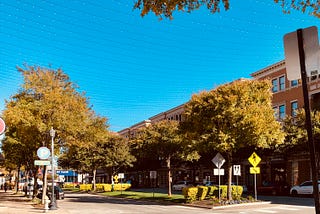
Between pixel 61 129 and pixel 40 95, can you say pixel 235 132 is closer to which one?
pixel 61 129

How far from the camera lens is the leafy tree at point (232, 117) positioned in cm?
2689

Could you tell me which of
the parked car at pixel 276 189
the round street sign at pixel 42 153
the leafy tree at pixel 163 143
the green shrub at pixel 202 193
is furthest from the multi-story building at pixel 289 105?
the round street sign at pixel 42 153

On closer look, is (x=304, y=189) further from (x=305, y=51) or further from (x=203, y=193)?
(x=305, y=51)

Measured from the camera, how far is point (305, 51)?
14.5 ft

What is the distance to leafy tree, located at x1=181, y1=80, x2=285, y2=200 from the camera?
26.9 m

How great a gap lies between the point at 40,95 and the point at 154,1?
82.0ft

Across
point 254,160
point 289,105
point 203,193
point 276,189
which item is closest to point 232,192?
point 203,193

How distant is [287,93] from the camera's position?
167 ft

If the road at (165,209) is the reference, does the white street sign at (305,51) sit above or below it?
above

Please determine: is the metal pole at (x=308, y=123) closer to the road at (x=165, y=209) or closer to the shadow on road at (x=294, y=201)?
the road at (x=165, y=209)

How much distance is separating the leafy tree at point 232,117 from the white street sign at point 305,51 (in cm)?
2221

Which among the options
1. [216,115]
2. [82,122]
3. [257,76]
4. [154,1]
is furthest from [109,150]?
[154,1]

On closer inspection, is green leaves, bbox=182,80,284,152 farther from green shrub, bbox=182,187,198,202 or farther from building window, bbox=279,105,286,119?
building window, bbox=279,105,286,119

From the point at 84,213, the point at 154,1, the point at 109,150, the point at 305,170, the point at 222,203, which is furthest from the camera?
the point at 109,150
